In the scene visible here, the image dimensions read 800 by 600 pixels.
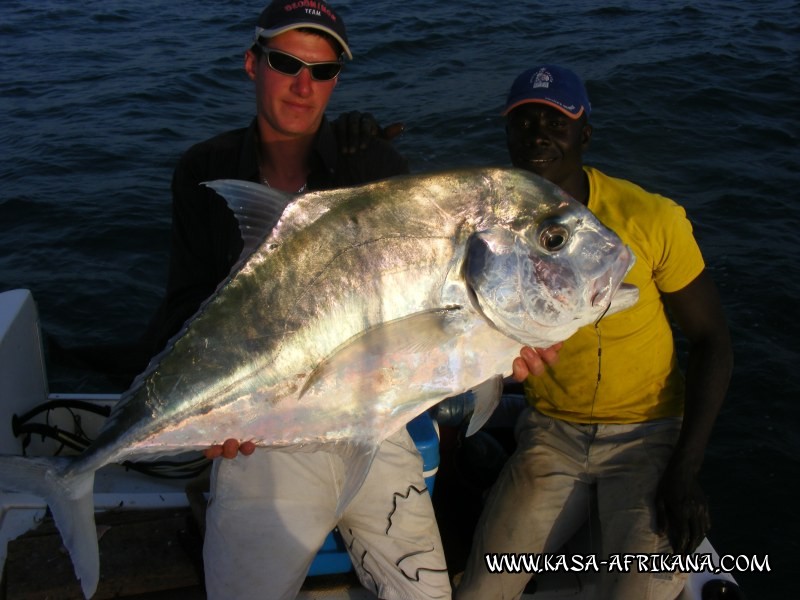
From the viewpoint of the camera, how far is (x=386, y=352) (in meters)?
2.06

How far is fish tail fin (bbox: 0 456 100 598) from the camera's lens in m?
2.16

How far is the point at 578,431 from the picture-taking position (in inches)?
126

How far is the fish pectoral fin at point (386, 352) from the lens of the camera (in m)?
2.04

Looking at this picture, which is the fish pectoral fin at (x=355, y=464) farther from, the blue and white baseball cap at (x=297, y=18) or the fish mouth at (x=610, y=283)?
the blue and white baseball cap at (x=297, y=18)

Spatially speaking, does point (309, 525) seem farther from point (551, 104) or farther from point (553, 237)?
point (551, 104)

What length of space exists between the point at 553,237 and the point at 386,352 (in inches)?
23.2

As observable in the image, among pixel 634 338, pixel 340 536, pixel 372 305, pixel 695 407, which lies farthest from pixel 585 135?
pixel 340 536

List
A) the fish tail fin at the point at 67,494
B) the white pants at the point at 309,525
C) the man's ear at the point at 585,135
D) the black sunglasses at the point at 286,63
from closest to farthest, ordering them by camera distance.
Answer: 1. the fish tail fin at the point at 67,494
2. the white pants at the point at 309,525
3. the black sunglasses at the point at 286,63
4. the man's ear at the point at 585,135

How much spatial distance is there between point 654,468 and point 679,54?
10954 mm

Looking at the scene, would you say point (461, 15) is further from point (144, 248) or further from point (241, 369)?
point (241, 369)

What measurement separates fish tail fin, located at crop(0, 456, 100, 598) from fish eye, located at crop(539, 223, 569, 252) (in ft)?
5.10

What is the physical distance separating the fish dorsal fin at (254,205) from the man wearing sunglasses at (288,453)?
2.22 feet

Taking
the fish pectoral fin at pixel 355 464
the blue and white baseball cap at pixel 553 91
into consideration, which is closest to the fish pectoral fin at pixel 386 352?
the fish pectoral fin at pixel 355 464

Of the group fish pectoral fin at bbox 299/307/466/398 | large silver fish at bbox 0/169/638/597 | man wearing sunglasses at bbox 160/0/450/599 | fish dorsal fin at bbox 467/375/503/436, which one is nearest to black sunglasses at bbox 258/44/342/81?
man wearing sunglasses at bbox 160/0/450/599
